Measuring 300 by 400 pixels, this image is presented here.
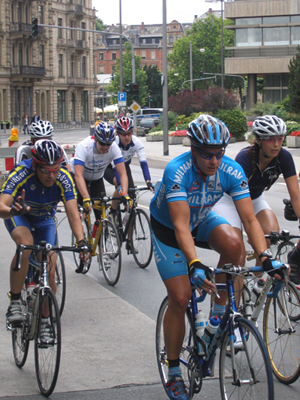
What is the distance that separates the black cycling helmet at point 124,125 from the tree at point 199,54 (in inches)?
3589

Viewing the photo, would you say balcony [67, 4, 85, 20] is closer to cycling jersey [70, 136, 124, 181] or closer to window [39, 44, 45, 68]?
window [39, 44, 45, 68]

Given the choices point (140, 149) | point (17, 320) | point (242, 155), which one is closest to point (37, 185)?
point (17, 320)

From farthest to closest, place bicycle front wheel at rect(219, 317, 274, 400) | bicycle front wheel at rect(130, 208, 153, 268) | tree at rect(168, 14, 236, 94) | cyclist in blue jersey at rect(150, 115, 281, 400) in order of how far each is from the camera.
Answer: tree at rect(168, 14, 236, 94) → bicycle front wheel at rect(130, 208, 153, 268) → cyclist in blue jersey at rect(150, 115, 281, 400) → bicycle front wheel at rect(219, 317, 274, 400)

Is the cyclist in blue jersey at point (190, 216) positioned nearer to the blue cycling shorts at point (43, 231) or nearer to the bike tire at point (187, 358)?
the bike tire at point (187, 358)

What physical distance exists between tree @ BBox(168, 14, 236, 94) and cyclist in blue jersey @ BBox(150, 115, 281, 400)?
9577 centimetres

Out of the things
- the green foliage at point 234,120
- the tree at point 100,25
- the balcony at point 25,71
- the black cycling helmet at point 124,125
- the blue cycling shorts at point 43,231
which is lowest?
the blue cycling shorts at point 43,231

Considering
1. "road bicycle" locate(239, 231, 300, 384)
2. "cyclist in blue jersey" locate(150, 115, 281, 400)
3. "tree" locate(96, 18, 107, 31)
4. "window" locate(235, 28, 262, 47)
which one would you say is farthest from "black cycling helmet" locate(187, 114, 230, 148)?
"tree" locate(96, 18, 107, 31)

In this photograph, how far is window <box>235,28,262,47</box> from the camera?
57.6m

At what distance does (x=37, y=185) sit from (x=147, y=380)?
174 centimetres

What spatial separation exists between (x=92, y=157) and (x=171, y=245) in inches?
155

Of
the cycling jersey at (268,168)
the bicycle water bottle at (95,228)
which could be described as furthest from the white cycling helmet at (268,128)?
the bicycle water bottle at (95,228)

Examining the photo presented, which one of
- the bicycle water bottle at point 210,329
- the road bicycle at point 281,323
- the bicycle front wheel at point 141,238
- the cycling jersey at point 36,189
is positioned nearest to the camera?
the bicycle water bottle at point 210,329

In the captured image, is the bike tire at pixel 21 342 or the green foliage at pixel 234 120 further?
the green foliage at pixel 234 120

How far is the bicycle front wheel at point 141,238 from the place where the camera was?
812 centimetres
